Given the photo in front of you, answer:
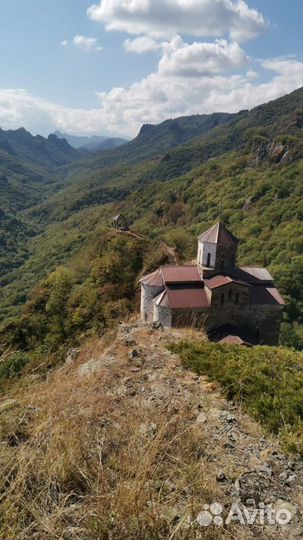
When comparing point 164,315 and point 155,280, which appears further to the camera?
point 155,280

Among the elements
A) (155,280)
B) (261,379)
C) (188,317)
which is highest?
(261,379)

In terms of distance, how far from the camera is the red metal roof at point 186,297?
20438 mm

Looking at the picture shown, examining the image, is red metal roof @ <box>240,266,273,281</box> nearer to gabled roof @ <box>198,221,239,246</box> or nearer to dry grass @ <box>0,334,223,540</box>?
gabled roof @ <box>198,221,239,246</box>

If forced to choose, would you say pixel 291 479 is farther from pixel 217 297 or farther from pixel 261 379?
pixel 217 297

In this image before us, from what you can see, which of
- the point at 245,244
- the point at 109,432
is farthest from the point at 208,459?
the point at 245,244

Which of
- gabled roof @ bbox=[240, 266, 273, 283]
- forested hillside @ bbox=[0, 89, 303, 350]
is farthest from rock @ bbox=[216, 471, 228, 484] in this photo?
forested hillside @ bbox=[0, 89, 303, 350]

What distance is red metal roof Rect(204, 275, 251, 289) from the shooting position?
2066 centimetres

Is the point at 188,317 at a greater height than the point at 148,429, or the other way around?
the point at 148,429

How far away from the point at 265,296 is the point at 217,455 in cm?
1837

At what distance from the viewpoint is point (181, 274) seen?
22.1 metres

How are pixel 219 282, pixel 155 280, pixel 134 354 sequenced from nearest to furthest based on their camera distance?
pixel 134 354 < pixel 219 282 < pixel 155 280

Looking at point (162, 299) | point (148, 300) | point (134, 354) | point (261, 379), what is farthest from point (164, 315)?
point (261, 379)

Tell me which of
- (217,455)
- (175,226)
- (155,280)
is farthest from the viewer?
(175,226)

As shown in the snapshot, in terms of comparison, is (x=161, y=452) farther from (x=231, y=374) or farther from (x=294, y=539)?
(x=231, y=374)
